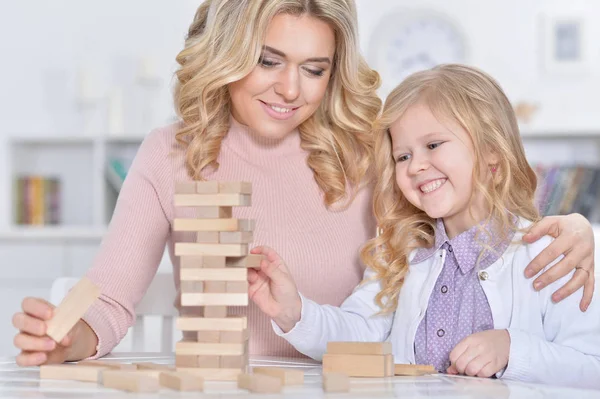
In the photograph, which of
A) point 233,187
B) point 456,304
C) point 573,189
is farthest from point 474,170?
point 573,189

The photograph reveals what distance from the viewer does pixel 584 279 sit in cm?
153

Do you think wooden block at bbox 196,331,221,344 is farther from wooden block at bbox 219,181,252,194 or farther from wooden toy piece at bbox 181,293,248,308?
wooden block at bbox 219,181,252,194

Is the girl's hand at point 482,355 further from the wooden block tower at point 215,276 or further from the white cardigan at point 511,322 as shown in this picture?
the wooden block tower at point 215,276

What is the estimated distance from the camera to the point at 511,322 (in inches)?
61.5

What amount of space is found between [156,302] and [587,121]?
303cm

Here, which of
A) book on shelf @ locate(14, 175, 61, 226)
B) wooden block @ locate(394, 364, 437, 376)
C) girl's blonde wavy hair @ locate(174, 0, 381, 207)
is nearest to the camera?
wooden block @ locate(394, 364, 437, 376)

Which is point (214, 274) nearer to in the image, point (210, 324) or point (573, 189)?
point (210, 324)

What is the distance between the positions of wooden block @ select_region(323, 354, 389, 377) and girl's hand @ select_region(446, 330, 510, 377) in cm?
15

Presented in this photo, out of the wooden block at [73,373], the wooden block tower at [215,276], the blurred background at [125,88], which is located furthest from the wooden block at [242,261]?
the blurred background at [125,88]

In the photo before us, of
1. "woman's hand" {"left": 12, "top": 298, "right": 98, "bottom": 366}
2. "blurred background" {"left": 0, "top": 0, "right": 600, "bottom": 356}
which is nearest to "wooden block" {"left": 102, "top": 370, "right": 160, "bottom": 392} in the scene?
"woman's hand" {"left": 12, "top": 298, "right": 98, "bottom": 366}

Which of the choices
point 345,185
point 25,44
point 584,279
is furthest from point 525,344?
point 25,44

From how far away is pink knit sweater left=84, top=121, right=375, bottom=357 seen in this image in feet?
5.93

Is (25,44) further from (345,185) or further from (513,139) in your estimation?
(513,139)

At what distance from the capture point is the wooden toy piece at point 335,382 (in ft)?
3.93
